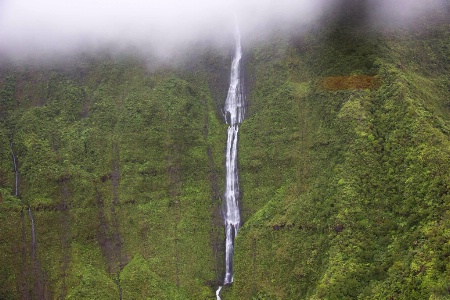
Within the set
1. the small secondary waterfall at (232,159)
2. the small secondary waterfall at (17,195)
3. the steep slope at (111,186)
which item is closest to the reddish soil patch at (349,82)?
the small secondary waterfall at (232,159)

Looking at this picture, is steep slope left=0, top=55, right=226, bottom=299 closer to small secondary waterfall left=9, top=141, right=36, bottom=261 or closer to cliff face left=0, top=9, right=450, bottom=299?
cliff face left=0, top=9, right=450, bottom=299

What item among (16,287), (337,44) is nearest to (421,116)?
(337,44)

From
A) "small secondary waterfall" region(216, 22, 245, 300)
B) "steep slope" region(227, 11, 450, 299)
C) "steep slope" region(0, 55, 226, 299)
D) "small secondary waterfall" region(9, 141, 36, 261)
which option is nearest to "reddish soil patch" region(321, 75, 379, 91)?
"steep slope" region(227, 11, 450, 299)

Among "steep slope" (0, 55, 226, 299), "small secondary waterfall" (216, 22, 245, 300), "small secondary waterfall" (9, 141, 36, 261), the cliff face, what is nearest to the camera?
the cliff face

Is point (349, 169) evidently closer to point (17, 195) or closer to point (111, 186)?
point (111, 186)

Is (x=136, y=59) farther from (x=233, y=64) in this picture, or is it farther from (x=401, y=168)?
(x=401, y=168)

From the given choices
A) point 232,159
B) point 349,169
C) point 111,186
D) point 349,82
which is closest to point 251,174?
point 232,159
